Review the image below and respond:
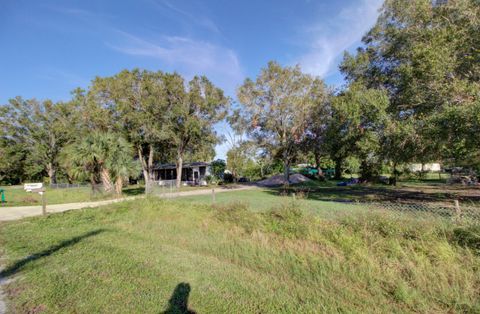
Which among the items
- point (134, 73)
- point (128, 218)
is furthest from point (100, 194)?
point (134, 73)

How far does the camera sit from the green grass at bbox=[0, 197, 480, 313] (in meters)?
3.02

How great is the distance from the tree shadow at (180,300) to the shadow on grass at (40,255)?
304cm

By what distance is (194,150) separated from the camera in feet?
110

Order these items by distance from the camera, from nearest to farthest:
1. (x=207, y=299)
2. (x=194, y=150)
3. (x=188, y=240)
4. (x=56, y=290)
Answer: (x=207, y=299), (x=56, y=290), (x=188, y=240), (x=194, y=150)

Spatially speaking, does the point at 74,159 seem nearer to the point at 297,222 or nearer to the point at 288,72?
the point at 297,222

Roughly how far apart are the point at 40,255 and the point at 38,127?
43789 millimetres

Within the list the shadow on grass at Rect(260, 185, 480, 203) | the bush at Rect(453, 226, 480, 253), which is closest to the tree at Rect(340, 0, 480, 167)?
the shadow on grass at Rect(260, 185, 480, 203)

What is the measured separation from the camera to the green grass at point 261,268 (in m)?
3.02

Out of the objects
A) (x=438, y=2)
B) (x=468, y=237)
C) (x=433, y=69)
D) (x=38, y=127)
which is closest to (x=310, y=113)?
(x=438, y=2)

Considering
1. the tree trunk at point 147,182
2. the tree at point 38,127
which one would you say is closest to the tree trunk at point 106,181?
the tree trunk at point 147,182

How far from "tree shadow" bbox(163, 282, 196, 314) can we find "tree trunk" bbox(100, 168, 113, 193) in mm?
15851

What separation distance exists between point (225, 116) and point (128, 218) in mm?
21378

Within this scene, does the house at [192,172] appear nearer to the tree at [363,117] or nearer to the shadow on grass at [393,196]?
the shadow on grass at [393,196]

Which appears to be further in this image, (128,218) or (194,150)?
(194,150)
